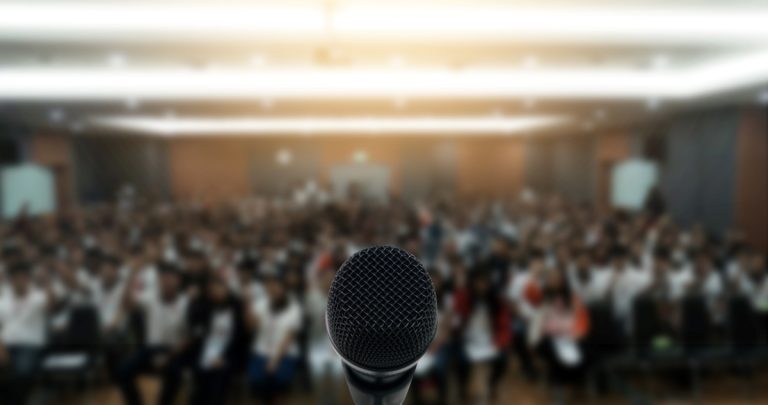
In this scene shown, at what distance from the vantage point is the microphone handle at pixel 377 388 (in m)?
0.80

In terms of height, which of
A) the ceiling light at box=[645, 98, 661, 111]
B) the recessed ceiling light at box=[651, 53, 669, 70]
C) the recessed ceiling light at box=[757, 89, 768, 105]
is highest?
the recessed ceiling light at box=[651, 53, 669, 70]

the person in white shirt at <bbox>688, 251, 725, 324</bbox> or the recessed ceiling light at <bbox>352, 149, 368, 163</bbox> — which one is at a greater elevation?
the person in white shirt at <bbox>688, 251, 725, 324</bbox>

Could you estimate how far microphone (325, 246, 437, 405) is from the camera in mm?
805

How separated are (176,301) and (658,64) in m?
6.07

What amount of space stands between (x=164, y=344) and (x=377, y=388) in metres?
4.67

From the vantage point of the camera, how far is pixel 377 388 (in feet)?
2.63

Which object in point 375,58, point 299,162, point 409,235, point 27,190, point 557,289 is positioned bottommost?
point 299,162

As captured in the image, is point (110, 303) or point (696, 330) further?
point (110, 303)

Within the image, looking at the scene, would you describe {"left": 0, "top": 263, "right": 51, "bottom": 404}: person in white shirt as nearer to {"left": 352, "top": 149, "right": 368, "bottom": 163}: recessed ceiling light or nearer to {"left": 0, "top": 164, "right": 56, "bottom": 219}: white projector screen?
{"left": 0, "top": 164, "right": 56, "bottom": 219}: white projector screen

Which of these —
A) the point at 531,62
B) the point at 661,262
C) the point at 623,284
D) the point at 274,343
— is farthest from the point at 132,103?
the point at 661,262

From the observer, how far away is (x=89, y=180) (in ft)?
47.7

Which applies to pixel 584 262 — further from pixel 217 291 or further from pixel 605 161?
pixel 605 161

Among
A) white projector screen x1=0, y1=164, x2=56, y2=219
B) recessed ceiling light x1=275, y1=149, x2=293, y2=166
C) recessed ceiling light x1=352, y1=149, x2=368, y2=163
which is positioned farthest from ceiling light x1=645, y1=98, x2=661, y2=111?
white projector screen x1=0, y1=164, x2=56, y2=219

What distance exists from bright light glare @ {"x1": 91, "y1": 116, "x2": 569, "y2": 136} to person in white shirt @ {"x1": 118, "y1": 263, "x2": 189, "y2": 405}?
6.59m
